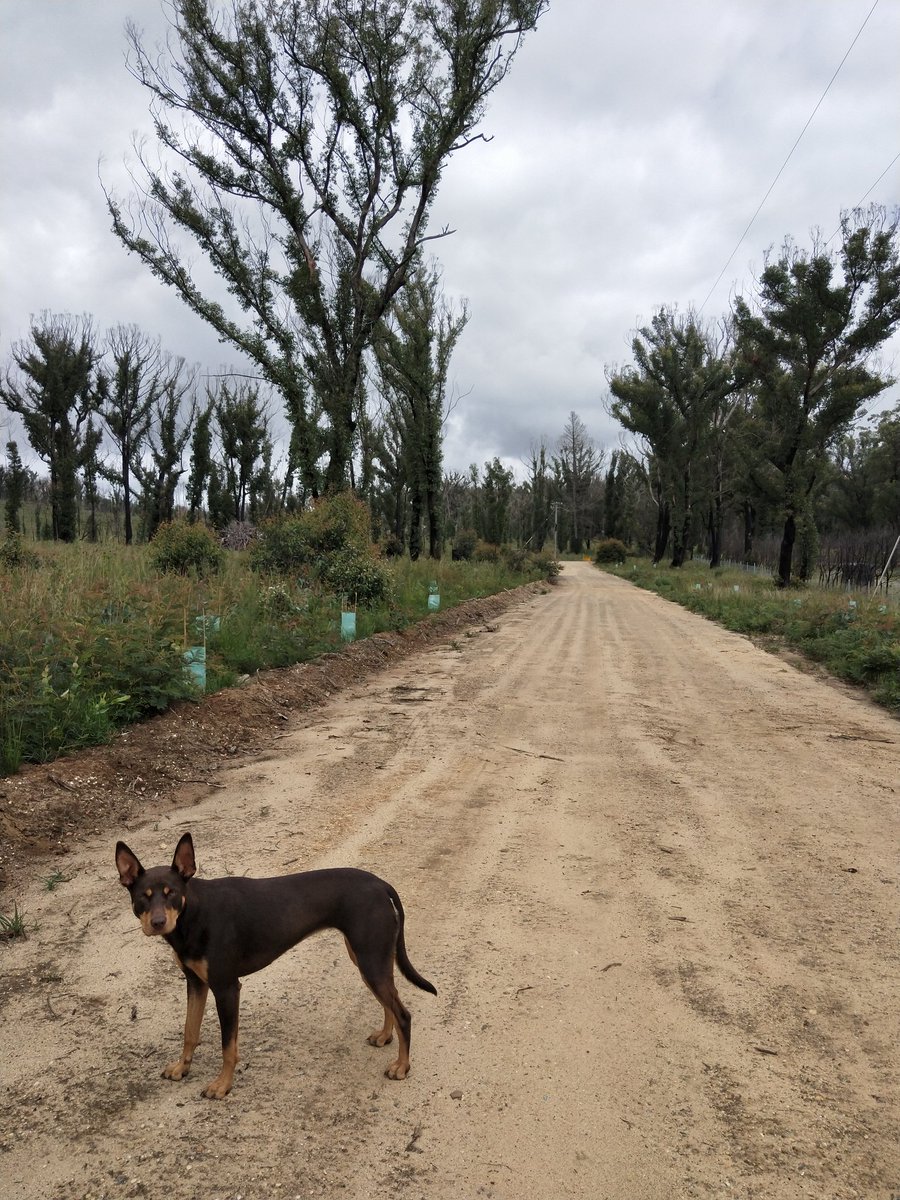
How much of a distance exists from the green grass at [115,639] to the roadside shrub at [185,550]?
1146 millimetres

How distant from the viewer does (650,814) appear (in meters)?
5.12

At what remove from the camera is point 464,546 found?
36719 millimetres

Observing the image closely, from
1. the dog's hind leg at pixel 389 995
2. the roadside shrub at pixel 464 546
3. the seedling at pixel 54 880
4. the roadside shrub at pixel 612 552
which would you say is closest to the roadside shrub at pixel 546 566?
the roadside shrub at pixel 464 546

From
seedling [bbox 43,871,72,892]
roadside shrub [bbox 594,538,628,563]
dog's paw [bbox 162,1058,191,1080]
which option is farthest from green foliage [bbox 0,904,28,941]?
roadside shrub [bbox 594,538,628,563]

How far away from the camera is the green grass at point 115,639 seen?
546 cm

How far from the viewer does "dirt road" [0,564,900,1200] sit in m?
2.24

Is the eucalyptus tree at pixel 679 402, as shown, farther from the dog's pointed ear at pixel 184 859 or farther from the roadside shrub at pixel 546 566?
the dog's pointed ear at pixel 184 859

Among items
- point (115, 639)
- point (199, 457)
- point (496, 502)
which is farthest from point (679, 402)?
point (115, 639)

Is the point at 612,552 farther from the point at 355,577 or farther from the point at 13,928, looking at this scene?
the point at 13,928

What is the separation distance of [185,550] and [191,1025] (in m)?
11.6

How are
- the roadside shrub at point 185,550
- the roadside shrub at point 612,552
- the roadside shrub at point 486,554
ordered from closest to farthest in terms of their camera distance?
the roadside shrub at point 185,550, the roadside shrub at point 486,554, the roadside shrub at point 612,552

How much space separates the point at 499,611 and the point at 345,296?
936cm

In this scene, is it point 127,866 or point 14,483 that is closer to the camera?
point 127,866

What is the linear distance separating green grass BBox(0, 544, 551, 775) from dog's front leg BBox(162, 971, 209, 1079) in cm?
312
